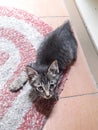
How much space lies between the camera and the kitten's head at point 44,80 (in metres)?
1.21

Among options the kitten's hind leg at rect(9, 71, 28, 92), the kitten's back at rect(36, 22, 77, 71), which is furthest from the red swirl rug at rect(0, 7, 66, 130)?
the kitten's back at rect(36, 22, 77, 71)

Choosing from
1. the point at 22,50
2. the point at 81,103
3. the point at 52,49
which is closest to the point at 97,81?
the point at 81,103

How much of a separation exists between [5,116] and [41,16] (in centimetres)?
83

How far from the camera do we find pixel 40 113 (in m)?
1.32

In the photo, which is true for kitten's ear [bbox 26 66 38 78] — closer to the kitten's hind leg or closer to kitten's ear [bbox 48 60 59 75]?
kitten's ear [bbox 48 60 59 75]

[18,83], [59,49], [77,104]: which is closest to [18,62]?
[18,83]

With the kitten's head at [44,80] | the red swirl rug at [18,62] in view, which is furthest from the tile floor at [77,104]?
the kitten's head at [44,80]

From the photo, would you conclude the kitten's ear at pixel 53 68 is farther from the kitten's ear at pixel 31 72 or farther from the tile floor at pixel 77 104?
the tile floor at pixel 77 104

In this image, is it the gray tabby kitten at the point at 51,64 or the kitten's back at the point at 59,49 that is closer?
the gray tabby kitten at the point at 51,64

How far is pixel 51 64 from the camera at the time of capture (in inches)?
48.4

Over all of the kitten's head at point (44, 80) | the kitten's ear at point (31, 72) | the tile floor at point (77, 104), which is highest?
the kitten's ear at point (31, 72)

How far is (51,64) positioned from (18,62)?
0.33 metres

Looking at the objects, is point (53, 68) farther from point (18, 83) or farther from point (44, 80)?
point (18, 83)

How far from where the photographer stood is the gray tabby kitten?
122 cm
